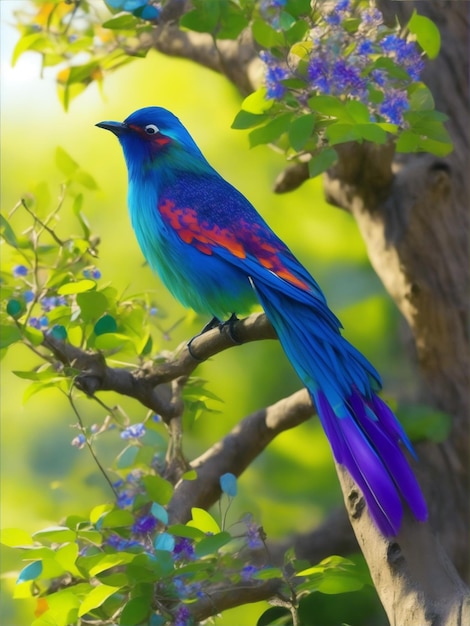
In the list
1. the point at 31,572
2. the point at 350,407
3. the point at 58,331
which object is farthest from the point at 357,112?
the point at 31,572

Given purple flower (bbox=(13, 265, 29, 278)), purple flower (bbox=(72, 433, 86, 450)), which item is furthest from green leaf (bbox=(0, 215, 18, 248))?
purple flower (bbox=(72, 433, 86, 450))

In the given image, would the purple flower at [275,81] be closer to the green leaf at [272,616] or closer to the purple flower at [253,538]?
the purple flower at [253,538]

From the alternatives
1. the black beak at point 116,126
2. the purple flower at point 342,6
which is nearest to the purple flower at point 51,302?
the black beak at point 116,126

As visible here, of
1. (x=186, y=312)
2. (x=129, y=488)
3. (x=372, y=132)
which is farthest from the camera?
(x=186, y=312)

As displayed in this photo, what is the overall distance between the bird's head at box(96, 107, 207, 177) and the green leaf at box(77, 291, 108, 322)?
0.19 metres

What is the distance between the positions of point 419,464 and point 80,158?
3.22 ft

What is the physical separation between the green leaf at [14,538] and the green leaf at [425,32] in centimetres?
85

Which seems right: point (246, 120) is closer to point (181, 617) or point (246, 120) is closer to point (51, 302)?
point (51, 302)

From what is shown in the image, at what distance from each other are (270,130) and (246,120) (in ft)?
0.12

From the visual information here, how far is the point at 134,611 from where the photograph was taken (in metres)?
1.08

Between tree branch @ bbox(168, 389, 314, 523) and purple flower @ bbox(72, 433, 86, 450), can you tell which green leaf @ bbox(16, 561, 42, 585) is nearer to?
purple flower @ bbox(72, 433, 86, 450)

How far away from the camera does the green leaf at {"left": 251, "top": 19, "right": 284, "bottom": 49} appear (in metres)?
1.23

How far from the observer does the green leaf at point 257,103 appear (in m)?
1.22

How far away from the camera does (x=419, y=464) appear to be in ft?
6.14
